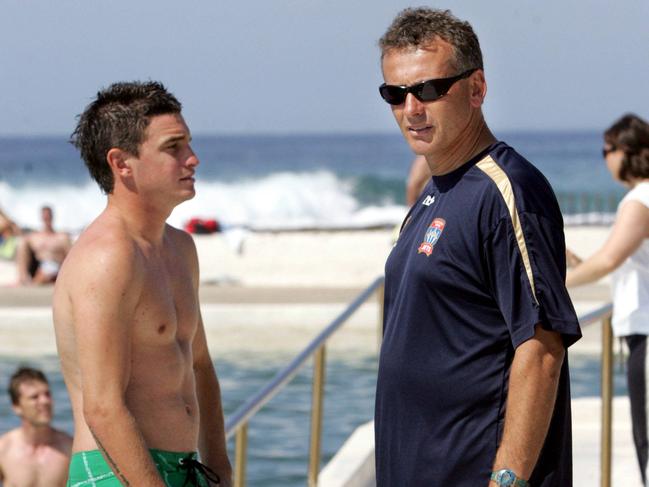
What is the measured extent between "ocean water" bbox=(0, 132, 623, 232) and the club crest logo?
90.3 feet

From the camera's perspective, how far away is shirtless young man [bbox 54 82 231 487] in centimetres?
237

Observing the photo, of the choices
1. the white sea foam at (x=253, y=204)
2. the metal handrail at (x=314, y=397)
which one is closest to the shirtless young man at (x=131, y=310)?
the metal handrail at (x=314, y=397)

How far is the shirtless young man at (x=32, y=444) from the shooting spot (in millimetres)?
6277

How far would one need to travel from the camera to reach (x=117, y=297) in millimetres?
2396

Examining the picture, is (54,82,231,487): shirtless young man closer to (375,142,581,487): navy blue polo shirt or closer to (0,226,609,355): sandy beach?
(375,142,581,487): navy blue polo shirt

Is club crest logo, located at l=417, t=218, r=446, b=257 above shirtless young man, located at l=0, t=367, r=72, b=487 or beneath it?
above

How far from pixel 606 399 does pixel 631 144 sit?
0.93m

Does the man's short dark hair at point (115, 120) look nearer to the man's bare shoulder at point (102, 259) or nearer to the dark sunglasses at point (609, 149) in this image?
the man's bare shoulder at point (102, 259)

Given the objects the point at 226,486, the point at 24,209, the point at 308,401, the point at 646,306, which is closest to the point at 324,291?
the point at 308,401

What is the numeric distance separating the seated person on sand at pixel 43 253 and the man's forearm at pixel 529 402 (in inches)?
662

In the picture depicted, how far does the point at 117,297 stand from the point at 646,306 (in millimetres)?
2345

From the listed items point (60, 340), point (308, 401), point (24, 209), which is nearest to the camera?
point (60, 340)

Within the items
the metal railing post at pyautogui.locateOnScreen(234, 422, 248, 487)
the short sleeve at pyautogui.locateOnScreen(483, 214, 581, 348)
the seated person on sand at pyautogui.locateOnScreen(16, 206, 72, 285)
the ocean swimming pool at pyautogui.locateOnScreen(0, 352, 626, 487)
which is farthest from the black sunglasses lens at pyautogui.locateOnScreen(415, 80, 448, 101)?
the seated person on sand at pyautogui.locateOnScreen(16, 206, 72, 285)

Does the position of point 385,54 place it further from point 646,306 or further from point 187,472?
point 646,306
